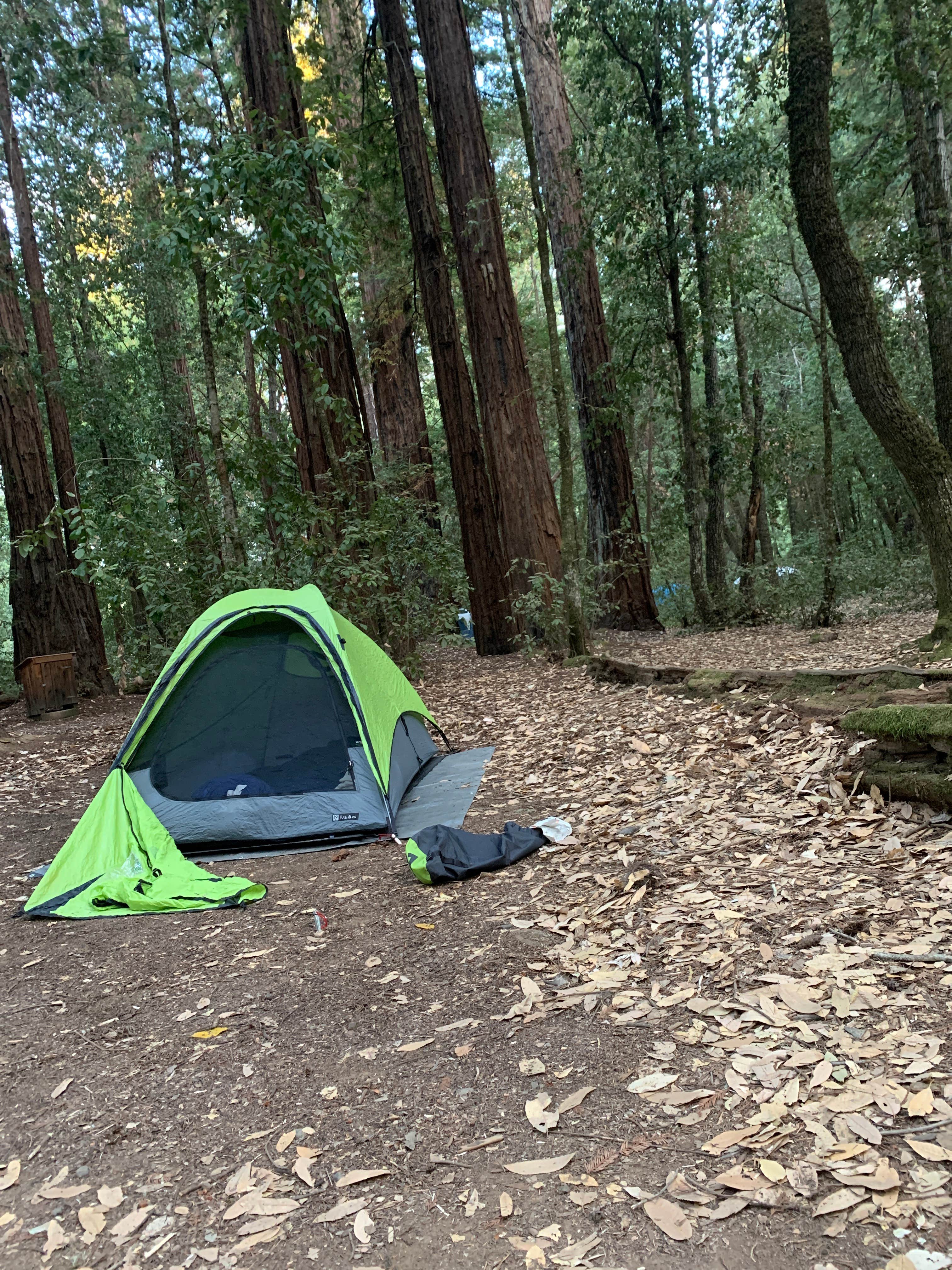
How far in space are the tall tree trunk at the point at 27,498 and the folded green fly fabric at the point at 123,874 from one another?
584 cm

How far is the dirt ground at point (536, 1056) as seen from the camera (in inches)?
74.7

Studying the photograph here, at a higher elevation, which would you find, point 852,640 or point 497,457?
point 497,457

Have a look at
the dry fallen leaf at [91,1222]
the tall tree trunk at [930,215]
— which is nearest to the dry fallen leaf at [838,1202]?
the dry fallen leaf at [91,1222]

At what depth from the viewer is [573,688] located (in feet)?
26.4

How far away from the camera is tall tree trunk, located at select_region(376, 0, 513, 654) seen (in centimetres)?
1046

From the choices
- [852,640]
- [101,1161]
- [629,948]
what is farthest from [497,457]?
[101,1161]

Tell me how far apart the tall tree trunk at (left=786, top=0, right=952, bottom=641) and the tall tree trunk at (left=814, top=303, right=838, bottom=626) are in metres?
4.09

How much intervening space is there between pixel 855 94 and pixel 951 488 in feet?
40.6

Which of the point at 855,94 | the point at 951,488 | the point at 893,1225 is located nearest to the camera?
the point at 893,1225

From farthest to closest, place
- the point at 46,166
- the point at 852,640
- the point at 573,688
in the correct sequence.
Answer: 1. the point at 46,166
2. the point at 852,640
3. the point at 573,688

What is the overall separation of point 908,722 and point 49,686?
8557 millimetres

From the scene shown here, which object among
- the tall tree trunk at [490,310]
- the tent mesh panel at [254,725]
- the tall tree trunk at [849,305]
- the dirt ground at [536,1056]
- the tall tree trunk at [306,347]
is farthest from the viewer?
the tall tree trunk at [490,310]

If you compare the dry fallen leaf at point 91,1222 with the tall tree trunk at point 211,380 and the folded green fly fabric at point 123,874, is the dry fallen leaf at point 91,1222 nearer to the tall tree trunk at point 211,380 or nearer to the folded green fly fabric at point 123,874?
the folded green fly fabric at point 123,874

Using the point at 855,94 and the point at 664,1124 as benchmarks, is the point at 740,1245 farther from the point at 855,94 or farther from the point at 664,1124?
the point at 855,94
